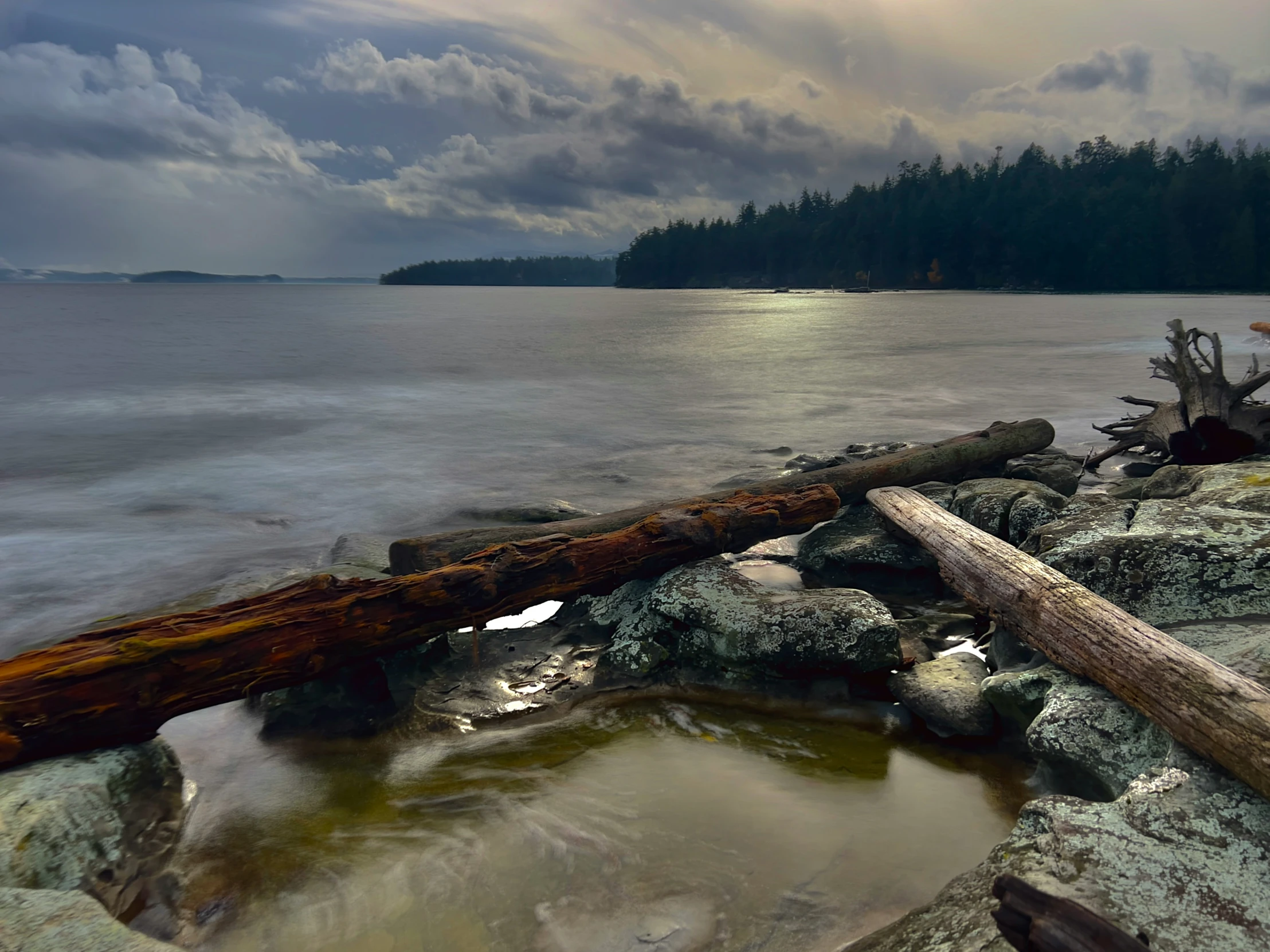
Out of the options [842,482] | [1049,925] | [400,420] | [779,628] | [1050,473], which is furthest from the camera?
[400,420]

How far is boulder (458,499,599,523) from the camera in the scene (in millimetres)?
7566

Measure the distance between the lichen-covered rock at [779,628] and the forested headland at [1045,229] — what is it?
110451mm

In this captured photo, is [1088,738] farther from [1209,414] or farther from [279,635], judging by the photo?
[1209,414]

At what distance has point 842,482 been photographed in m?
6.43

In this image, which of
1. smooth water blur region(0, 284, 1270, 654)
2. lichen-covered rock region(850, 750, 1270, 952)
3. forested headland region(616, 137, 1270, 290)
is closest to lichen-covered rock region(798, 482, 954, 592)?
lichen-covered rock region(850, 750, 1270, 952)

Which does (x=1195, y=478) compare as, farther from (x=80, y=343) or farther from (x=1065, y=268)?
(x=1065, y=268)

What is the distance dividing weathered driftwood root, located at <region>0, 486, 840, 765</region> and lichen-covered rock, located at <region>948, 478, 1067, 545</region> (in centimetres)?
230

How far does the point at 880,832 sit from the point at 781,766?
0.55 meters

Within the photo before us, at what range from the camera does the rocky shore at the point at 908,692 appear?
215cm

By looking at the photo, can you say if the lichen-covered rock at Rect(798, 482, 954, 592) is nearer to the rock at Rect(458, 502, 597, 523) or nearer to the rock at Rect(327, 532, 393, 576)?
the rock at Rect(458, 502, 597, 523)

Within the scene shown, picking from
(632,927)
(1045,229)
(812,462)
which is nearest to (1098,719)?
(632,927)

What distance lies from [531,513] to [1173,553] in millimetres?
5421

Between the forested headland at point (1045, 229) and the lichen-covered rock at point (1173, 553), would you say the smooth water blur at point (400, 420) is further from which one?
the forested headland at point (1045, 229)

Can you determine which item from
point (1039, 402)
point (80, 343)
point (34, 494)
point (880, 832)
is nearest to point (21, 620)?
point (34, 494)
